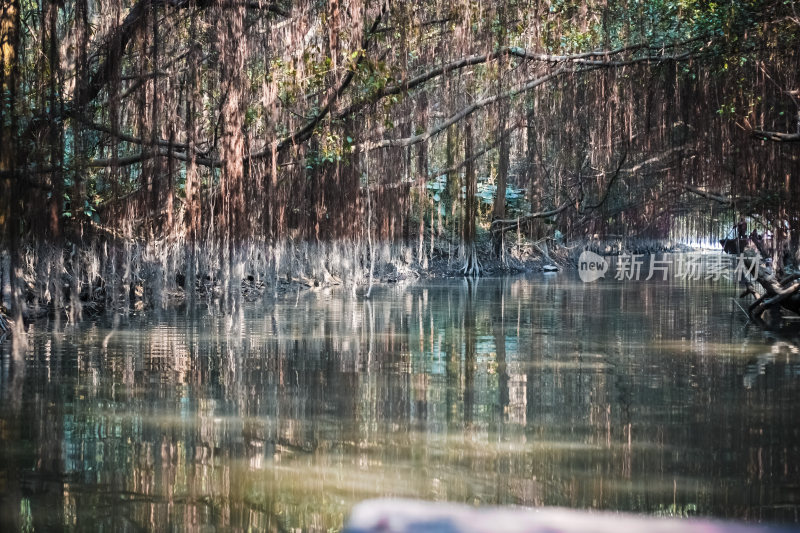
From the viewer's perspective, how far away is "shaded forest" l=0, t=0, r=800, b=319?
9.06m

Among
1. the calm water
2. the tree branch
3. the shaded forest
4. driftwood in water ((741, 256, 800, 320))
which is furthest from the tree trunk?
the calm water

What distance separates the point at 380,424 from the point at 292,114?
26.5ft

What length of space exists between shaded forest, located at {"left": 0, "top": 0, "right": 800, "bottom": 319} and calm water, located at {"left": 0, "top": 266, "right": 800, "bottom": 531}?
1.43m

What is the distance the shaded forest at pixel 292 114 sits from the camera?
29.7 ft

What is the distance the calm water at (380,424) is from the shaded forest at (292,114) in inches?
56.3

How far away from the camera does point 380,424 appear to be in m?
5.55

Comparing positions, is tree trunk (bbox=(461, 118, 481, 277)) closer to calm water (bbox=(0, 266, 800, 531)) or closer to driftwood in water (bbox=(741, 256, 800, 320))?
driftwood in water (bbox=(741, 256, 800, 320))

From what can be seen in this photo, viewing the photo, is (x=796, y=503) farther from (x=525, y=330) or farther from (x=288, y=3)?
(x=288, y=3)

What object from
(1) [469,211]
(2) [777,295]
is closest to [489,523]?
(2) [777,295]
